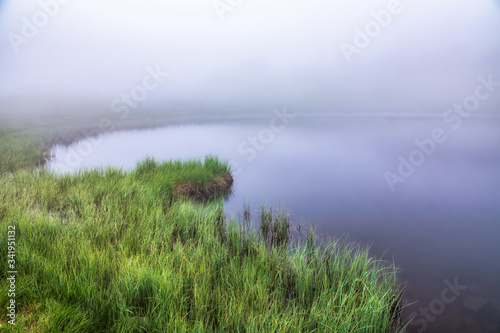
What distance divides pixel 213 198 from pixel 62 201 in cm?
610

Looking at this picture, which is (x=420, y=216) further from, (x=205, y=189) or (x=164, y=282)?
(x=164, y=282)

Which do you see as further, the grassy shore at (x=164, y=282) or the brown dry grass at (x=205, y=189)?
the brown dry grass at (x=205, y=189)

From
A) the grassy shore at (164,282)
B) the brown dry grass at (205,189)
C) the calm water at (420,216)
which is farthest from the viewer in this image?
the brown dry grass at (205,189)

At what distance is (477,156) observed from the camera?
29578mm

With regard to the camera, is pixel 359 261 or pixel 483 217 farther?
pixel 483 217

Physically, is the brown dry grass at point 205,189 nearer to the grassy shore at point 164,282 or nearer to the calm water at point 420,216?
the calm water at point 420,216

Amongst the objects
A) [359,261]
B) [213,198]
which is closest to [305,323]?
[359,261]

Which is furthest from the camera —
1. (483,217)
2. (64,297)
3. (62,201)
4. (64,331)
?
(483,217)

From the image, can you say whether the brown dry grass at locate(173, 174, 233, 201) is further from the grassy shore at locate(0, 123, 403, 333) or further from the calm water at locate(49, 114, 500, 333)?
the grassy shore at locate(0, 123, 403, 333)

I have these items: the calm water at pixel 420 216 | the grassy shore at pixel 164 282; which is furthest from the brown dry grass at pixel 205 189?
the grassy shore at pixel 164 282

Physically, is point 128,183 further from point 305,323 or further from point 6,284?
point 305,323

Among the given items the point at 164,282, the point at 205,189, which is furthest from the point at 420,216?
the point at 164,282

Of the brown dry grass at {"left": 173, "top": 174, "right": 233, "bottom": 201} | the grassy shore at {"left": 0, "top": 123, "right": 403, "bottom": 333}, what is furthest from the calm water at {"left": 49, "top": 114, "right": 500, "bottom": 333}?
the grassy shore at {"left": 0, "top": 123, "right": 403, "bottom": 333}

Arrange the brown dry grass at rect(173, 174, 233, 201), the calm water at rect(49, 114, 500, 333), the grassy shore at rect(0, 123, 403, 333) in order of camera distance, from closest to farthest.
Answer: the grassy shore at rect(0, 123, 403, 333)
the calm water at rect(49, 114, 500, 333)
the brown dry grass at rect(173, 174, 233, 201)
